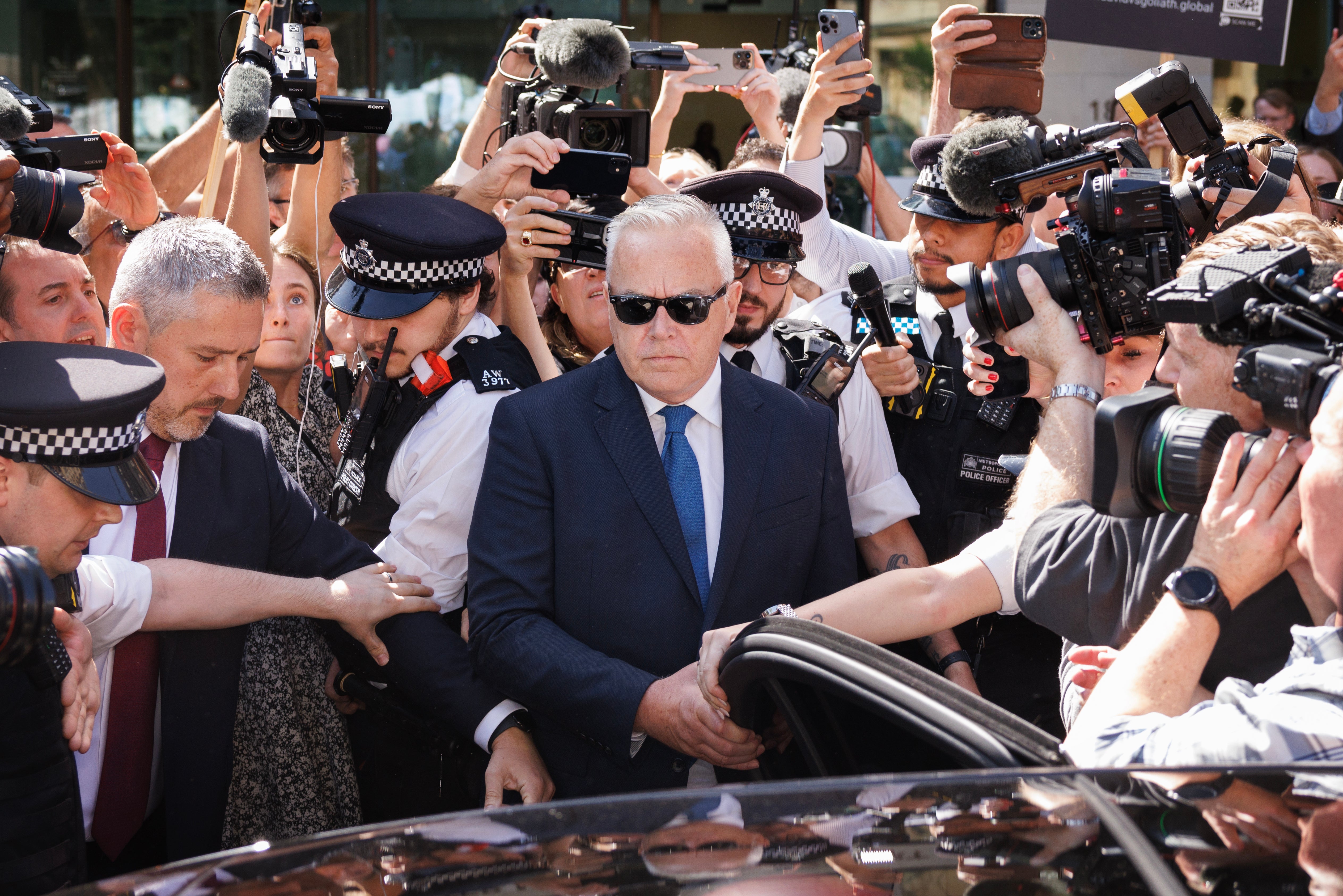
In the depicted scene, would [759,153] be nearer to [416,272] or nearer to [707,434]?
[416,272]

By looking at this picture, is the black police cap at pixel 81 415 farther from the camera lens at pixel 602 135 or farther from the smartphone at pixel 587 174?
the camera lens at pixel 602 135

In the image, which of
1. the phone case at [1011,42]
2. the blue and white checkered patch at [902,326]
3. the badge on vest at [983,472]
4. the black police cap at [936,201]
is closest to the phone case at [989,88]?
the phone case at [1011,42]

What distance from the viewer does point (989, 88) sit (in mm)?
4145

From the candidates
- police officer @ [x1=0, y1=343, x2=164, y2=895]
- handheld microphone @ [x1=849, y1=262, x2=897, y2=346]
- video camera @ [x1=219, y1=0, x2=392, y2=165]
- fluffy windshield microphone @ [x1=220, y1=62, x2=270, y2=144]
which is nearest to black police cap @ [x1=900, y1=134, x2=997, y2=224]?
handheld microphone @ [x1=849, y1=262, x2=897, y2=346]

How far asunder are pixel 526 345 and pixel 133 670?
1487 mm

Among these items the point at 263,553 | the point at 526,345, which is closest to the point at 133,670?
the point at 263,553

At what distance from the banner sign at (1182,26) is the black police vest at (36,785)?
4.32m

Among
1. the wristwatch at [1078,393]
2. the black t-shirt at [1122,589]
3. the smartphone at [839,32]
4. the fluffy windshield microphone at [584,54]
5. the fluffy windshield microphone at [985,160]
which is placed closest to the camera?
the black t-shirt at [1122,589]

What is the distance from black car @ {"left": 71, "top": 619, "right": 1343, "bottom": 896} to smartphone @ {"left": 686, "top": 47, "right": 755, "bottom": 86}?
3.76 m

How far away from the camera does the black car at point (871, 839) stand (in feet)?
4.42

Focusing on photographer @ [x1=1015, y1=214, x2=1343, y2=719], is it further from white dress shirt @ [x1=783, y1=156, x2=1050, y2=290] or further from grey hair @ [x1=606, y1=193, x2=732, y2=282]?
white dress shirt @ [x1=783, y1=156, x2=1050, y2=290]

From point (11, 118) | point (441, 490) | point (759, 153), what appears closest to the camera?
point (11, 118)

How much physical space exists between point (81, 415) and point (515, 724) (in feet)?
3.98

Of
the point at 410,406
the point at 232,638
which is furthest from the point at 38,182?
the point at 232,638
